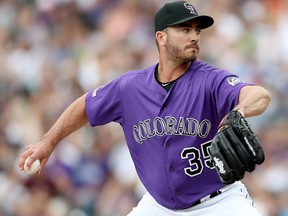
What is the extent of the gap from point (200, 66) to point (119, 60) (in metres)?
4.35

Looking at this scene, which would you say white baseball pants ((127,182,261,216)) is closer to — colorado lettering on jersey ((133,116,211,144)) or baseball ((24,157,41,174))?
colorado lettering on jersey ((133,116,211,144))

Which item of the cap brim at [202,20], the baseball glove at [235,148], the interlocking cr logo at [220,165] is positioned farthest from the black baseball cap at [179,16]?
the interlocking cr logo at [220,165]

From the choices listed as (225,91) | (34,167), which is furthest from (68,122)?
(225,91)

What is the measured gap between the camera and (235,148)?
178 inches

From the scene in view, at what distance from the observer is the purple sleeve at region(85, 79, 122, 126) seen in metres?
5.66

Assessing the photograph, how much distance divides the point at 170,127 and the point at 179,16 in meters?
0.77

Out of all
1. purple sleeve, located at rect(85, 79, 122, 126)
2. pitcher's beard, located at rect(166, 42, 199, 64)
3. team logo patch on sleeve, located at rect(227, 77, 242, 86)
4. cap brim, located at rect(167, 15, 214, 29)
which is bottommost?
purple sleeve, located at rect(85, 79, 122, 126)

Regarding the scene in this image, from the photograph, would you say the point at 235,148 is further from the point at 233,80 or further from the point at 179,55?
the point at 179,55

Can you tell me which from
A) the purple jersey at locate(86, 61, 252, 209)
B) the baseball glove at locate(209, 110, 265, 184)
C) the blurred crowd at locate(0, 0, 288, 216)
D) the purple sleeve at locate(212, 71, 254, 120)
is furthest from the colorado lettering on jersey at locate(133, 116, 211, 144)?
the blurred crowd at locate(0, 0, 288, 216)

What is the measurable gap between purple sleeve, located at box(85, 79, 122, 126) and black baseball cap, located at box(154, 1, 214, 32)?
581 mm

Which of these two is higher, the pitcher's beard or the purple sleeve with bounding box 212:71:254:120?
the pitcher's beard

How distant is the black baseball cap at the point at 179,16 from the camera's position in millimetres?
5285

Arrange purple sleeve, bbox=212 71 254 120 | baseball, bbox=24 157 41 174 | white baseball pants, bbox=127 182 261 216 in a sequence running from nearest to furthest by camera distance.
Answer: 1. purple sleeve, bbox=212 71 254 120
2. white baseball pants, bbox=127 182 261 216
3. baseball, bbox=24 157 41 174

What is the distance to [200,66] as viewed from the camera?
5.37 meters
